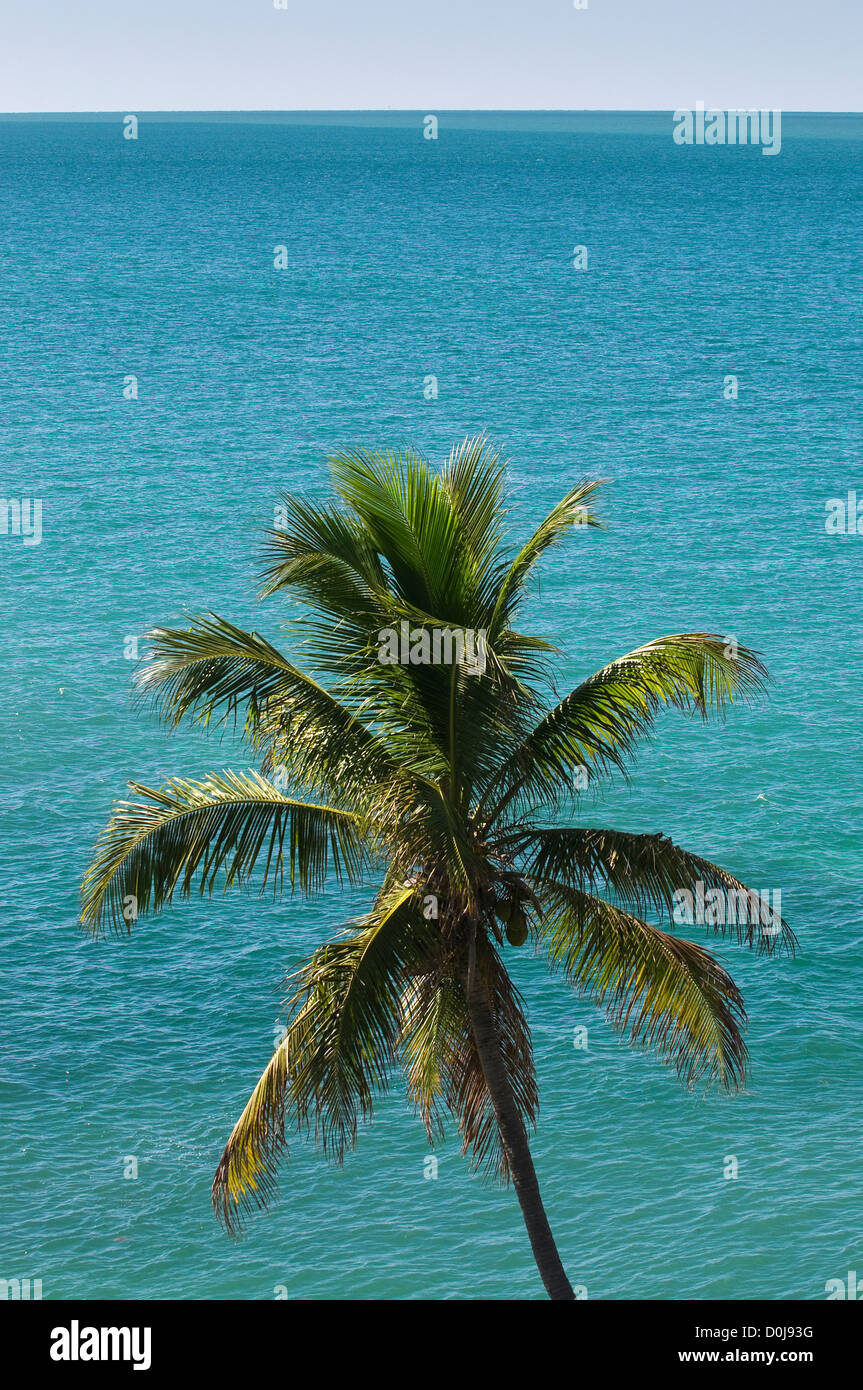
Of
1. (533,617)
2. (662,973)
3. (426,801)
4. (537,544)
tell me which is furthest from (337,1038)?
(533,617)

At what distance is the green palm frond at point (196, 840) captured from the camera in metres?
15.2

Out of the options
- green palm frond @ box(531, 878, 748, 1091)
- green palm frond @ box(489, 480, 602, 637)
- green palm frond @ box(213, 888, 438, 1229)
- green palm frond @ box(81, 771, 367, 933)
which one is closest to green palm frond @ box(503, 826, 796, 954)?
green palm frond @ box(531, 878, 748, 1091)

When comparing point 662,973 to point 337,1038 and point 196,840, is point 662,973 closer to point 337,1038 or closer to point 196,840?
point 337,1038

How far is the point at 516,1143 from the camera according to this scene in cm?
1577

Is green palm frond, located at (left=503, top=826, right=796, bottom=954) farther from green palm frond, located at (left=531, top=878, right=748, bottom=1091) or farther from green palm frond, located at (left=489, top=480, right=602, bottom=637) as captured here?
green palm frond, located at (left=489, top=480, right=602, bottom=637)

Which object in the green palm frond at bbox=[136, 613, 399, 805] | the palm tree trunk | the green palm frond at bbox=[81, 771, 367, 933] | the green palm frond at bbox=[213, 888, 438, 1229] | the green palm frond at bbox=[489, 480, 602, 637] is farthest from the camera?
the green palm frond at bbox=[489, 480, 602, 637]

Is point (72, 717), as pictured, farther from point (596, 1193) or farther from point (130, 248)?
point (130, 248)

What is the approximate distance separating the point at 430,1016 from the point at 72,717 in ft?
110

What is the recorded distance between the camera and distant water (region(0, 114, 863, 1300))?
1039 inches

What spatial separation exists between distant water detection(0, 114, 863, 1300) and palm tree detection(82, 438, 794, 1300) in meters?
2.03

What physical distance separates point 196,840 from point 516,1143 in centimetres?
431

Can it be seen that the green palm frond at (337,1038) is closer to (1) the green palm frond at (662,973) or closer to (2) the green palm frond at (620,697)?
(1) the green palm frond at (662,973)

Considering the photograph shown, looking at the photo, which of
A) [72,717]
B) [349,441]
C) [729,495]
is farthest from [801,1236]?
[349,441]

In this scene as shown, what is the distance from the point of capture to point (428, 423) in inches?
3327
